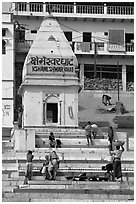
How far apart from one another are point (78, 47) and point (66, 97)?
19.8 meters

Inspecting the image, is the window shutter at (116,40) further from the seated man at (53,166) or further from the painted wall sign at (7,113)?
the seated man at (53,166)

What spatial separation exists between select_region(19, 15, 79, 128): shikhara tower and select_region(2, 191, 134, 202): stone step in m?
11.7

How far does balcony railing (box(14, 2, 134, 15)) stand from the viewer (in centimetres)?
5409

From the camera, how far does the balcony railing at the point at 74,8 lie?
177ft

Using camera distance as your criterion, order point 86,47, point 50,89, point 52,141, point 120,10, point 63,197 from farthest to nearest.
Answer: point 120,10
point 86,47
point 50,89
point 52,141
point 63,197

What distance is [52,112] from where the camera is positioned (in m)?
33.9

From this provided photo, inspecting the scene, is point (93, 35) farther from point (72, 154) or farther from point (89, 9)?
point (72, 154)

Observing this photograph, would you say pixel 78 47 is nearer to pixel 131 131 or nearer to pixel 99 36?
pixel 99 36

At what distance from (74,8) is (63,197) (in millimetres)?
34228

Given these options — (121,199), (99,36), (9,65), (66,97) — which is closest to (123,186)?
(121,199)

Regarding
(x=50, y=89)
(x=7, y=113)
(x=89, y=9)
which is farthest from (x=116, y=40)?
(x=50, y=89)

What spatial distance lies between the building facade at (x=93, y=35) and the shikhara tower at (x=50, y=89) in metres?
18.6

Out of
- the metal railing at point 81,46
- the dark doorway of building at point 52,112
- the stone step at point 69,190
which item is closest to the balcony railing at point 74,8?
the metal railing at point 81,46

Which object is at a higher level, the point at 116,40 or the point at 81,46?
the point at 116,40
